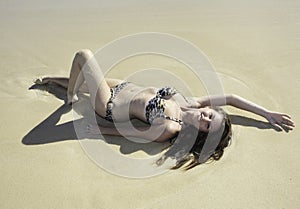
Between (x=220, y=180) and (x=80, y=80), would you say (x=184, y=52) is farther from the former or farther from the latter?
(x=220, y=180)

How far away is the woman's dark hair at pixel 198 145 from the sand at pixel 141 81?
9cm

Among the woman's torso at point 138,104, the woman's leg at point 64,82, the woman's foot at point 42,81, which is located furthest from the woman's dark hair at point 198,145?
the woman's foot at point 42,81

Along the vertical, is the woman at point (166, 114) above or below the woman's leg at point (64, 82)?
below

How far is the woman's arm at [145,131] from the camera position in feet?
9.34

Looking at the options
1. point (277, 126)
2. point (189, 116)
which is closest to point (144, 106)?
point (189, 116)

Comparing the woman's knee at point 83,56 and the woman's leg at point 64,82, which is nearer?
the woman's knee at point 83,56

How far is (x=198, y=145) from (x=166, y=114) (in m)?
0.39

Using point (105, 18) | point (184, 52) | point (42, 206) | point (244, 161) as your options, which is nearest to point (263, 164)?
point (244, 161)

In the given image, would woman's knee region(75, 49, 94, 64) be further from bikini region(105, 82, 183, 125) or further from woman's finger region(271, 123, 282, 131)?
woman's finger region(271, 123, 282, 131)

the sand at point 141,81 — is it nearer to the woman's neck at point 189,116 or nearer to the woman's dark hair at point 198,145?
the woman's dark hair at point 198,145

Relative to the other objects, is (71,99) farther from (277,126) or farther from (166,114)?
(277,126)

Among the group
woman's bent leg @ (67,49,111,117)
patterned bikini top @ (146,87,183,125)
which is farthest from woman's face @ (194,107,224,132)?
woman's bent leg @ (67,49,111,117)

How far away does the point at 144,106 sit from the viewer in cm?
306

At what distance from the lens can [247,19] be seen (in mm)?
5410
